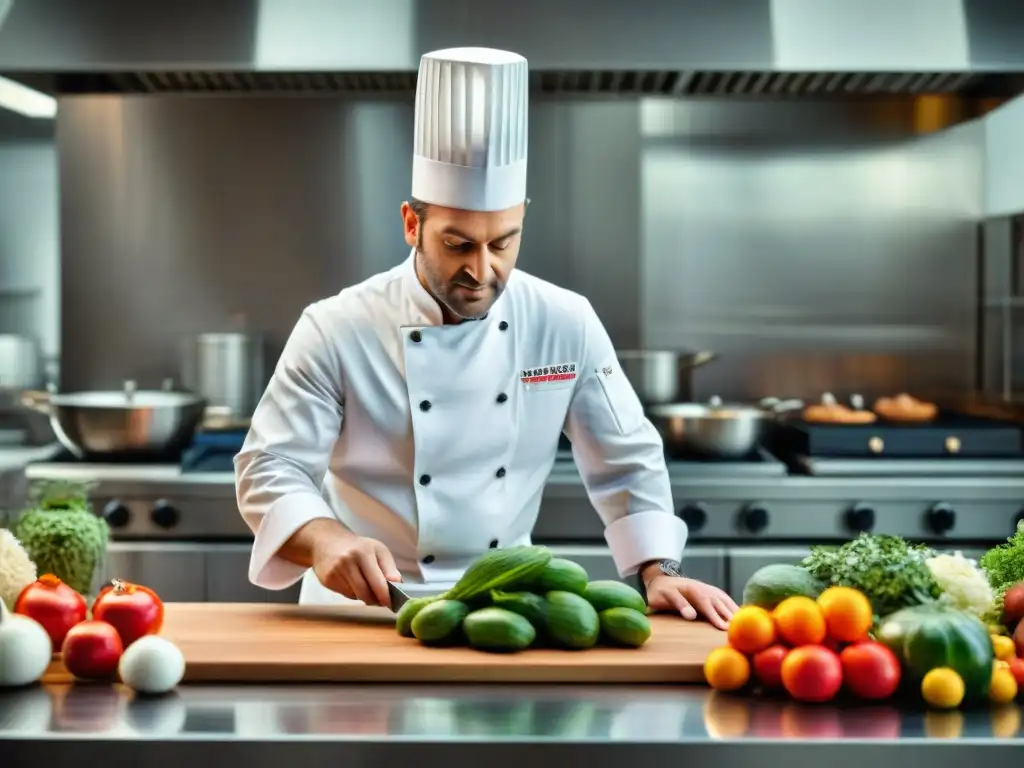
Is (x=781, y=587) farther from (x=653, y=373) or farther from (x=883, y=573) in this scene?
(x=653, y=373)

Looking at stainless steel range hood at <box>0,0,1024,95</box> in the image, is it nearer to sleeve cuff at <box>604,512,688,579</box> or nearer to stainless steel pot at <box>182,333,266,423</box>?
stainless steel pot at <box>182,333,266,423</box>

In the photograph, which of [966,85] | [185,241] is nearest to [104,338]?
[185,241]

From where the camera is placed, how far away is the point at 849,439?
349cm

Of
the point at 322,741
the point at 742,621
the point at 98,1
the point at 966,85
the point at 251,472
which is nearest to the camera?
the point at 322,741

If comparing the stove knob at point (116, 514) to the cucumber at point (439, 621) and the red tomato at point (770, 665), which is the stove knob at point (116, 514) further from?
the red tomato at point (770, 665)

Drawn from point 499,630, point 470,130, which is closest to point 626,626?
point 499,630

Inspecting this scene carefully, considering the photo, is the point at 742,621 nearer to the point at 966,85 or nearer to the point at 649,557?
the point at 649,557

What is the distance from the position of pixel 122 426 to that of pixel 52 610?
1.74m

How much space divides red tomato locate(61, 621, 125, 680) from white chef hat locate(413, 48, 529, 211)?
860 mm

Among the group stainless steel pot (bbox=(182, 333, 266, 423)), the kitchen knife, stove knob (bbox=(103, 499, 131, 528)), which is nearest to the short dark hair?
the kitchen knife

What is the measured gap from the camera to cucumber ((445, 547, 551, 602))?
5.65 feet

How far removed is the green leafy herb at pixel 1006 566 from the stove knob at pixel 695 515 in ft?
4.79

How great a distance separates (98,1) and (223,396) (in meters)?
1.19

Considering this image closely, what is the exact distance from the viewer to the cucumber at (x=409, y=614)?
5.88 feet
